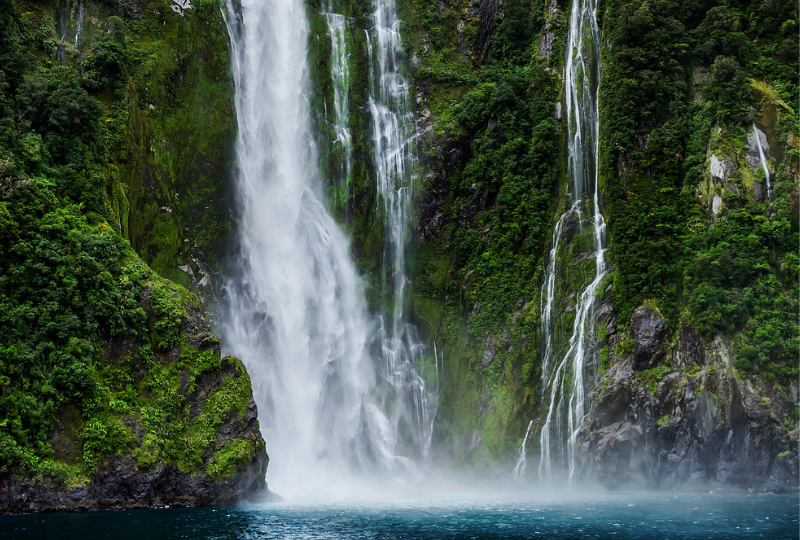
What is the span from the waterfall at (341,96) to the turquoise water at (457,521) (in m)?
17.7

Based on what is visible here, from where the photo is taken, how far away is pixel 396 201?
35094mm

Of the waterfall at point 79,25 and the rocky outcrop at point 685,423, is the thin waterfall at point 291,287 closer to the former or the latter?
the waterfall at point 79,25

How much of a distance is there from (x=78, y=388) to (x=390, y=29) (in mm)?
26391

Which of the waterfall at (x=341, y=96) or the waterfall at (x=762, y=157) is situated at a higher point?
the waterfall at (x=341, y=96)

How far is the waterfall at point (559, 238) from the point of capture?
2830 centimetres

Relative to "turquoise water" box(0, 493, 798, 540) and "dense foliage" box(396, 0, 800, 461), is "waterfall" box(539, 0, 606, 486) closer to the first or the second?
"dense foliage" box(396, 0, 800, 461)

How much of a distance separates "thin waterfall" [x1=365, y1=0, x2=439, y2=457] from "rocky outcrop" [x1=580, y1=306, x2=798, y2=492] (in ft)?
27.8

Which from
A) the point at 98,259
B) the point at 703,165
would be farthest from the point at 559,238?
the point at 98,259

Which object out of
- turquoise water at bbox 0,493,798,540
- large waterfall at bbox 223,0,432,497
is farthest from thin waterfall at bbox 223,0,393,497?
turquoise water at bbox 0,493,798,540

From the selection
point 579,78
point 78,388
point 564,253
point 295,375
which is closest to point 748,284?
point 564,253

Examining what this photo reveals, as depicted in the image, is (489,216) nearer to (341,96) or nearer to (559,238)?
(559,238)

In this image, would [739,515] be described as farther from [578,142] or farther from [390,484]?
[578,142]

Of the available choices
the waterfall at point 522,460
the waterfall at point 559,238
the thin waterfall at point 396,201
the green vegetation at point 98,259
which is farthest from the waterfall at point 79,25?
the waterfall at point 522,460

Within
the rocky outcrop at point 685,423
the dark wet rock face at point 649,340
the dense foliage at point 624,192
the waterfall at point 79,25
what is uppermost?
the waterfall at point 79,25
